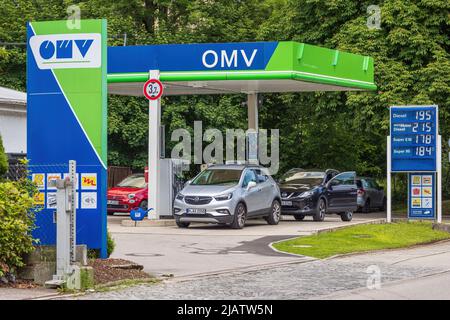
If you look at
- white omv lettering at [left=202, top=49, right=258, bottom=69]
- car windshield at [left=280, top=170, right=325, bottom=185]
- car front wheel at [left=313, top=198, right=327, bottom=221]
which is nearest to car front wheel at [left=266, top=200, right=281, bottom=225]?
car front wheel at [left=313, top=198, right=327, bottom=221]

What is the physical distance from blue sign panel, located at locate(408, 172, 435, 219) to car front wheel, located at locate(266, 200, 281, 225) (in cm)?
403

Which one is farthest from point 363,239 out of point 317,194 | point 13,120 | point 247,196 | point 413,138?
point 13,120

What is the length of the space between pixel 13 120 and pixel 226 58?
8.15 meters

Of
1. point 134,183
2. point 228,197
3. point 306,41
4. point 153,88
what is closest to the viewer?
point 228,197

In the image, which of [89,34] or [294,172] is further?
[294,172]

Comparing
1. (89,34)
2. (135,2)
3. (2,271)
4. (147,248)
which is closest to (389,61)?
(135,2)

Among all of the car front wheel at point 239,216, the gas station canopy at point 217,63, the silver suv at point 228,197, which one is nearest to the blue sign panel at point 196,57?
the gas station canopy at point 217,63

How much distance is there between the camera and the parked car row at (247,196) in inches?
1060

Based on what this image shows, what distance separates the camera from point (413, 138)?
98.2 feet

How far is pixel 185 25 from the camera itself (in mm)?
49531

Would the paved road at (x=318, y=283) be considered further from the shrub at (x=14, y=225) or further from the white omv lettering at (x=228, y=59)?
the white omv lettering at (x=228, y=59)

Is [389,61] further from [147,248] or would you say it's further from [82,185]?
[82,185]

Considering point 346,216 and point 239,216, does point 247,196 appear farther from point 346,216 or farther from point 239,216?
point 346,216
